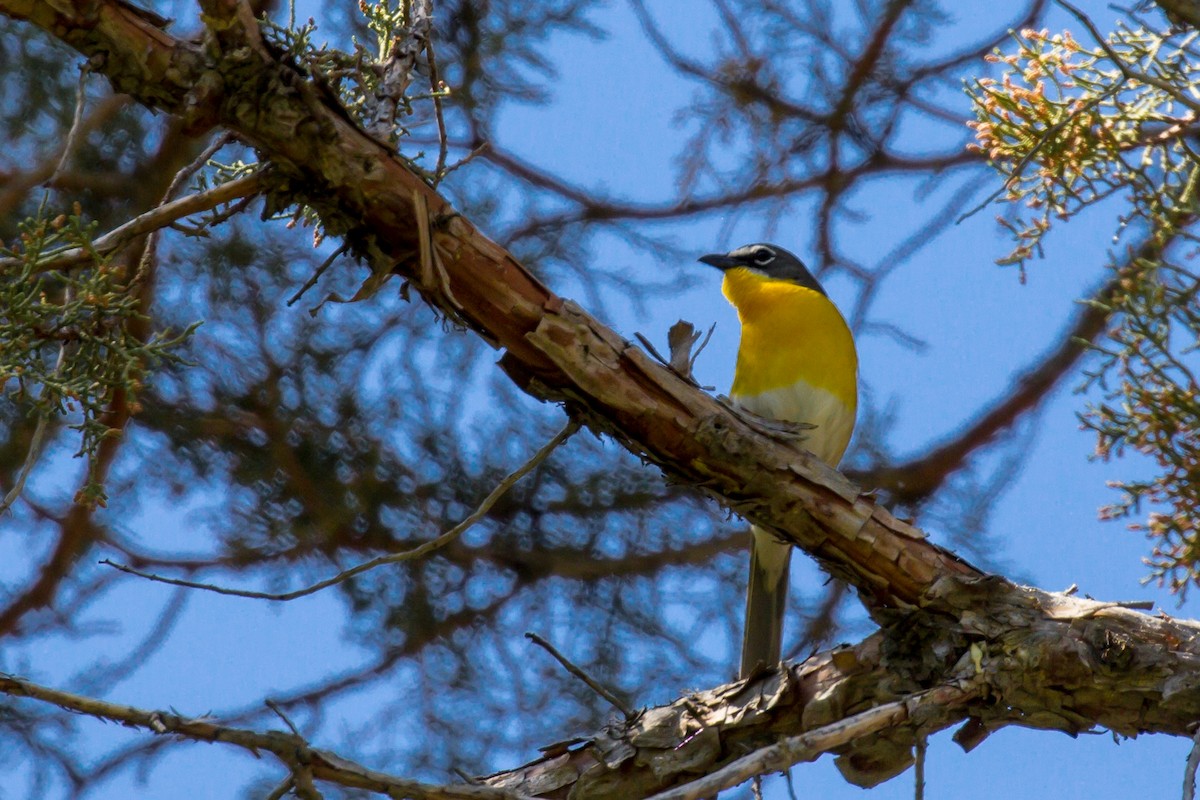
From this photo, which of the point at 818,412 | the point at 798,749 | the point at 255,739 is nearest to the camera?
the point at 255,739

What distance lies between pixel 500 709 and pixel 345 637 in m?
0.56

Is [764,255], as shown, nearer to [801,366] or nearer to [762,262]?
[762,262]

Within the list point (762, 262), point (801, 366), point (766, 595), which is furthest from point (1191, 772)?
point (762, 262)

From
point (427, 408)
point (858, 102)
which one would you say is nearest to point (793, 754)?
point (427, 408)

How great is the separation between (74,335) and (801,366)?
2.57m

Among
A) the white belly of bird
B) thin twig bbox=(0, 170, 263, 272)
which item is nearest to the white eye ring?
the white belly of bird

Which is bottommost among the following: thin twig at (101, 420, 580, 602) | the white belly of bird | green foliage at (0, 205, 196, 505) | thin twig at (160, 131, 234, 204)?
thin twig at (101, 420, 580, 602)

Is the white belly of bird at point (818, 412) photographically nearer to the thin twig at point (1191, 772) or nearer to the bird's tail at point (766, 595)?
the bird's tail at point (766, 595)

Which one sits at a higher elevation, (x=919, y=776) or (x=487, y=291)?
(x=487, y=291)

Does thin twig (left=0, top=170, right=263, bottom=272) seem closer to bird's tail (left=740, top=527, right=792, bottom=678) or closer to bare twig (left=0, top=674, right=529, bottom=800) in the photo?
bare twig (left=0, top=674, right=529, bottom=800)

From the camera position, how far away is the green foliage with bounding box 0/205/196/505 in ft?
7.64

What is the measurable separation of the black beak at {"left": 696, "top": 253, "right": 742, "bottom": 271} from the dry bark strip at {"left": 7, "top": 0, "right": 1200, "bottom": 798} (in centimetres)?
230

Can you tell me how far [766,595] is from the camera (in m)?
3.95

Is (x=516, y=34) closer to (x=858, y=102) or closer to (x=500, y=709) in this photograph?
(x=858, y=102)
